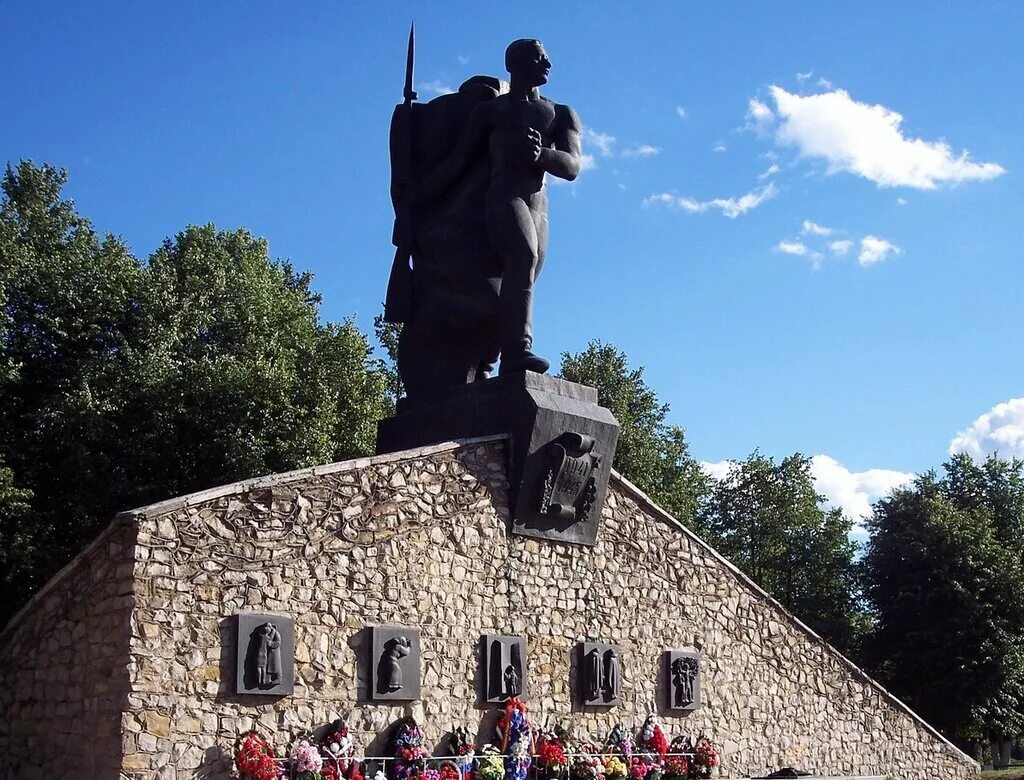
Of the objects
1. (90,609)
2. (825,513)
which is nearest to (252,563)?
(90,609)

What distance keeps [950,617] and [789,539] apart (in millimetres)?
8203

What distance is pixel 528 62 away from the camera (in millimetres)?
14531

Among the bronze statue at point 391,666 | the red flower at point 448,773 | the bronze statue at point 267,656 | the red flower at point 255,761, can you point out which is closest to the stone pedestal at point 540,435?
the bronze statue at point 391,666

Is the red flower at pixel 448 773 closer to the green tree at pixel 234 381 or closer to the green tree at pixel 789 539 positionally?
the green tree at pixel 234 381

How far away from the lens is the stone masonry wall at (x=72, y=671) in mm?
10203

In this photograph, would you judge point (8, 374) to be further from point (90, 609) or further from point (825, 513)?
point (825, 513)

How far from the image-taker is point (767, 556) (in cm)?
3675

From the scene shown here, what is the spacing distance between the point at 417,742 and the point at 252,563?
7.63 feet

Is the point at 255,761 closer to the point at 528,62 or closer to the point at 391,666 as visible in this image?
the point at 391,666

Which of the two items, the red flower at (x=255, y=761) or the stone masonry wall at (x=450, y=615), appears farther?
the stone masonry wall at (x=450, y=615)

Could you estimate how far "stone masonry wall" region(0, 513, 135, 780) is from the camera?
402 inches

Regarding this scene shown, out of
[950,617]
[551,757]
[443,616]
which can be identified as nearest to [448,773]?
[551,757]

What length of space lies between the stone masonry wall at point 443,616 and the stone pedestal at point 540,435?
238 millimetres

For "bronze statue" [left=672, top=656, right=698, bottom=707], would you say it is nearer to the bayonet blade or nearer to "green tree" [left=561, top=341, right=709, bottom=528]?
the bayonet blade
